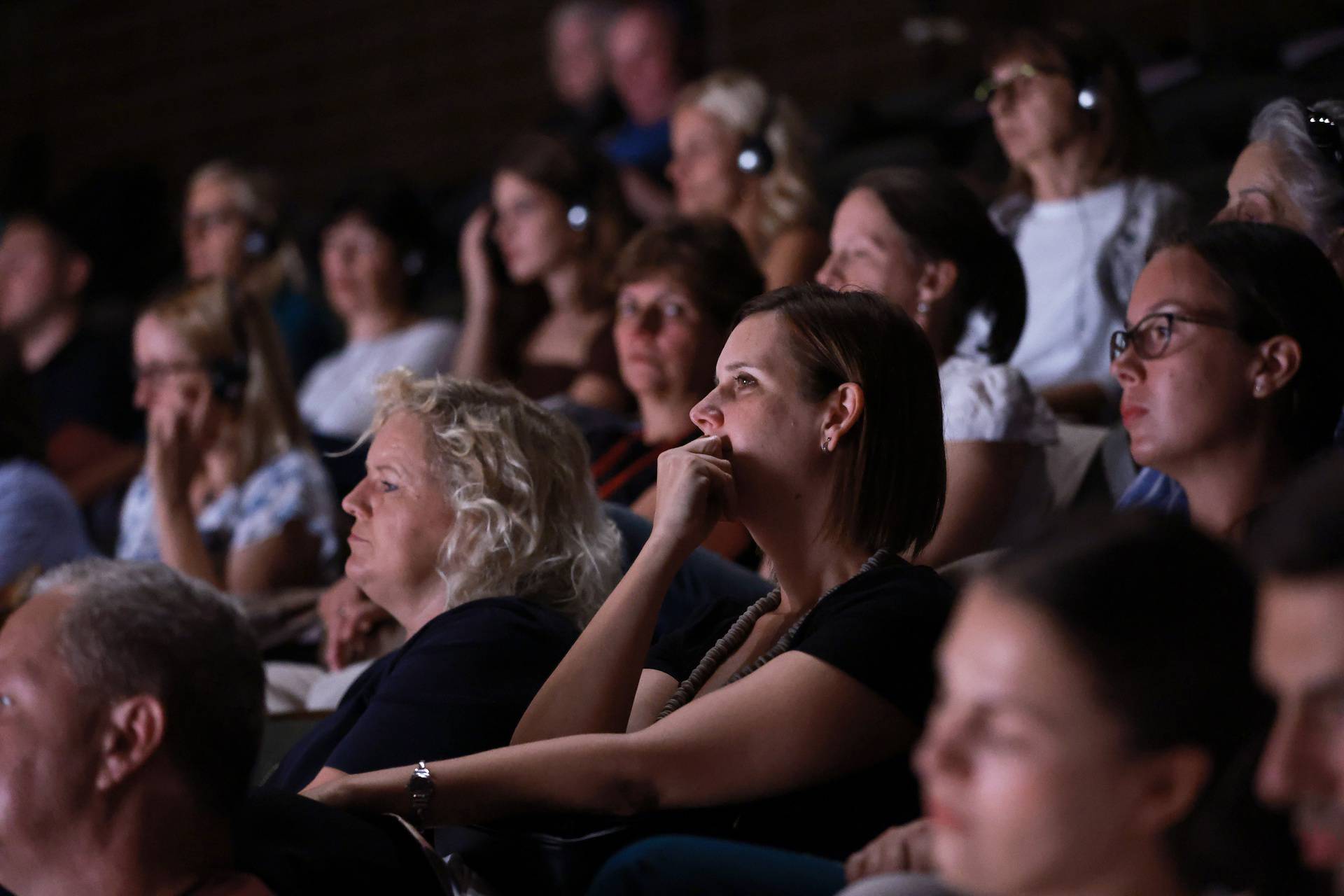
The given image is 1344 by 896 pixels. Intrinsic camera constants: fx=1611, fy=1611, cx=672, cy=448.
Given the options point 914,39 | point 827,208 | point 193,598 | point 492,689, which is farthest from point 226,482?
point 914,39

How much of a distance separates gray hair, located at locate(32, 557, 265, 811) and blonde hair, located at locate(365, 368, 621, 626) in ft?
1.82

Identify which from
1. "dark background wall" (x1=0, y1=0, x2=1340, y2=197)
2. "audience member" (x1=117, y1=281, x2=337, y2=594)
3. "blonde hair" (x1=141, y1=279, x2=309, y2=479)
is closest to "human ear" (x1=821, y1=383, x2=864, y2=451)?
"audience member" (x1=117, y1=281, x2=337, y2=594)

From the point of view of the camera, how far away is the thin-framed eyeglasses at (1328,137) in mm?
1910

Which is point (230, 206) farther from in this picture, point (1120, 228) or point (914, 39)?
point (1120, 228)

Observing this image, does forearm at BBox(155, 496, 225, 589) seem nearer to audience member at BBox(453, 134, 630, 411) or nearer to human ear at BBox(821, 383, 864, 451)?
audience member at BBox(453, 134, 630, 411)

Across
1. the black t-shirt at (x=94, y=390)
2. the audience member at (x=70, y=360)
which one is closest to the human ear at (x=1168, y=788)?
the audience member at (x=70, y=360)

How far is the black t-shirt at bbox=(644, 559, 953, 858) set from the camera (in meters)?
1.41

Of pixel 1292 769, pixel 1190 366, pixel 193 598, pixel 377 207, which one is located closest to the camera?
pixel 1292 769

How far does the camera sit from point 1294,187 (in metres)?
1.96

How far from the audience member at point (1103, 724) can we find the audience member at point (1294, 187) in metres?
0.91

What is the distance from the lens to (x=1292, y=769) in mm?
868

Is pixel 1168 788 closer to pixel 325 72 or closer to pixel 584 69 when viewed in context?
pixel 584 69

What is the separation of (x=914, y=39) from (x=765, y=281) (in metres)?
2.08

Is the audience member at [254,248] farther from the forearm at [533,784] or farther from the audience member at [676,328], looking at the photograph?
the forearm at [533,784]
